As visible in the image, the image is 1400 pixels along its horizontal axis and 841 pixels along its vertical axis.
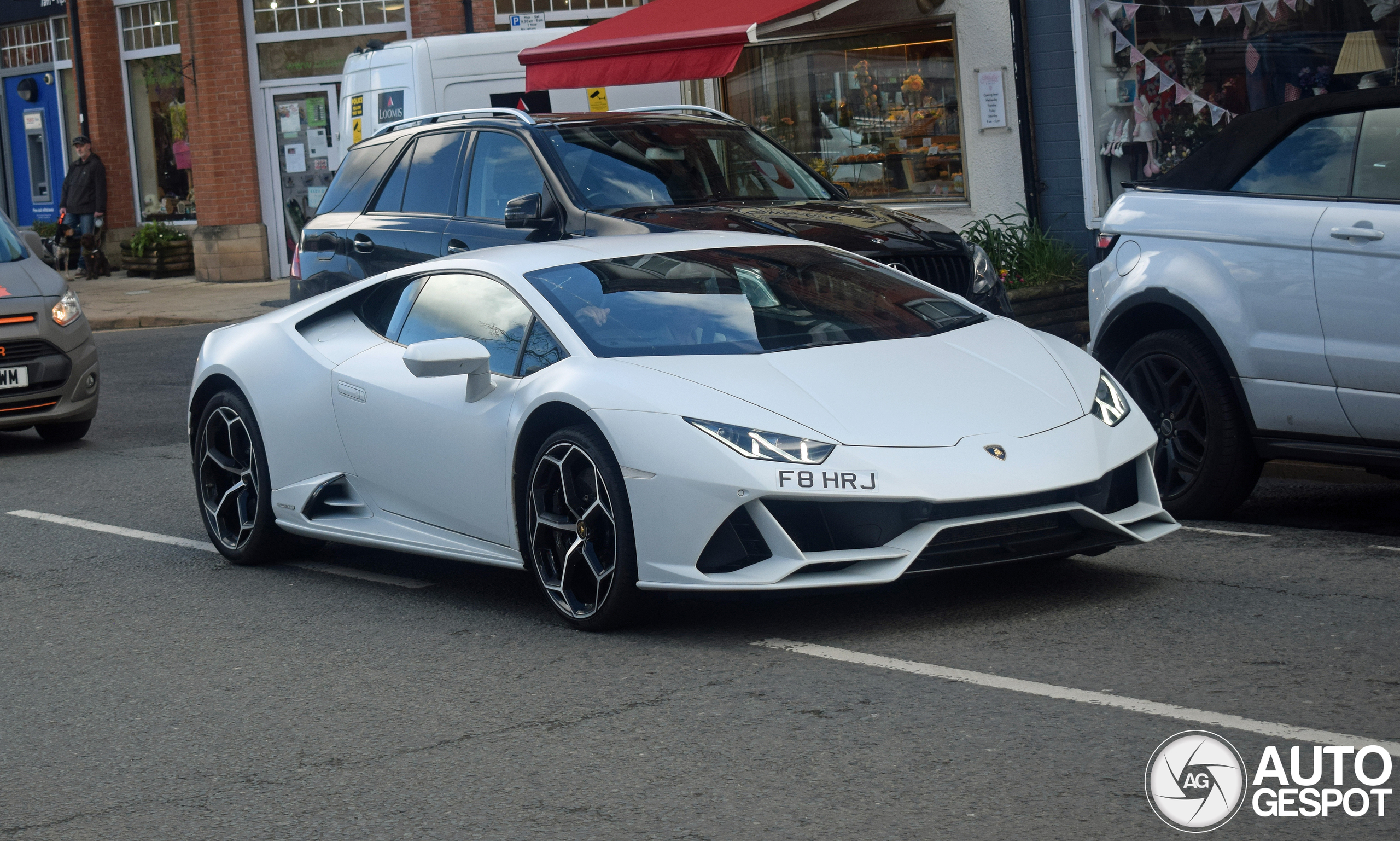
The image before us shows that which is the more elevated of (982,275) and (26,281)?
(26,281)

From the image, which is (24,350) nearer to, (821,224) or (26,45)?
(821,224)

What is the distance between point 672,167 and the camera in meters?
10.2

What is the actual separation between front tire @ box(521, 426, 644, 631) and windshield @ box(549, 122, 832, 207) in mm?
4118

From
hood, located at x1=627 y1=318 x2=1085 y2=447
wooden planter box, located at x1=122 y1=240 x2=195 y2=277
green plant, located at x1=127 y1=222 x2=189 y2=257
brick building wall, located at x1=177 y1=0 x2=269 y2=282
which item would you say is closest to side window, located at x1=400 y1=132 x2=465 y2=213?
hood, located at x1=627 y1=318 x2=1085 y2=447

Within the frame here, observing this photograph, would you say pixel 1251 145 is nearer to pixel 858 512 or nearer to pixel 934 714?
pixel 858 512

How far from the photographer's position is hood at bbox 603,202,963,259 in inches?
360

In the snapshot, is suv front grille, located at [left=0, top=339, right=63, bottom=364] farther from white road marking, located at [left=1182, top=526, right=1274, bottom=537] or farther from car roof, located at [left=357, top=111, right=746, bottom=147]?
white road marking, located at [left=1182, top=526, right=1274, bottom=537]

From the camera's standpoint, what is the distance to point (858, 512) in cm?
541

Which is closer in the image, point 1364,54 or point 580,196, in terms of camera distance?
point 580,196

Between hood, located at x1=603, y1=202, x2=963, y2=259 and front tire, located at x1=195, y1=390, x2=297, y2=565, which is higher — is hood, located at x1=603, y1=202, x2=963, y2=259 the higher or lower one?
the higher one

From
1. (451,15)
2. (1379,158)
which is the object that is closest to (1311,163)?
(1379,158)

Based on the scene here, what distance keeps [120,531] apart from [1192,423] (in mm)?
5028

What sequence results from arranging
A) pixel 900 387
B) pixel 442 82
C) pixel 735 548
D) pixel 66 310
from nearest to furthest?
pixel 735 548 < pixel 900 387 < pixel 66 310 < pixel 442 82

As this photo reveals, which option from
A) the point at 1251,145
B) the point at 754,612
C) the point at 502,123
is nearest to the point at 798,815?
the point at 754,612
